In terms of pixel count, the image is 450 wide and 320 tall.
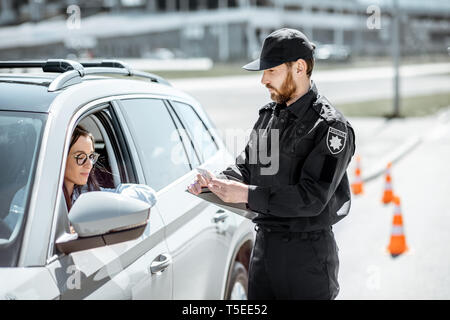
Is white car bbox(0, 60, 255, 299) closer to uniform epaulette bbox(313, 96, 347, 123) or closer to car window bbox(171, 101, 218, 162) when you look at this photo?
car window bbox(171, 101, 218, 162)

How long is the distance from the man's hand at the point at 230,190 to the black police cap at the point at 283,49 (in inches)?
20.3

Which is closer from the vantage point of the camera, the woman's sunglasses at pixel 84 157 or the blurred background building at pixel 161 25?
the woman's sunglasses at pixel 84 157

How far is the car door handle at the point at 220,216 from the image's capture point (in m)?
3.34

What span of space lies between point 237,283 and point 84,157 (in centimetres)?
153

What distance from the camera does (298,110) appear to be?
2670mm

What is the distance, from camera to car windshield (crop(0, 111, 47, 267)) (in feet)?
6.87

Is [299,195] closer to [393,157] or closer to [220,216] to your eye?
[220,216]

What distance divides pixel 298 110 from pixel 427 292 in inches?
126

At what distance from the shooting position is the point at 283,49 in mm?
2613

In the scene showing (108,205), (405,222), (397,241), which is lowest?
(405,222)

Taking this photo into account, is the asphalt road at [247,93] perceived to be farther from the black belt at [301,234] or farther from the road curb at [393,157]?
the black belt at [301,234]

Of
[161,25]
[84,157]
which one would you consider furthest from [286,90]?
[161,25]

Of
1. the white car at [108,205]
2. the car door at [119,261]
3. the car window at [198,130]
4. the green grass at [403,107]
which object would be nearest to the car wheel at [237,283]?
the white car at [108,205]

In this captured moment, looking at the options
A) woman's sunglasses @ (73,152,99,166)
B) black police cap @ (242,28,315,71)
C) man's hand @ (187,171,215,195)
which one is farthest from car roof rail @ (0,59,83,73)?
black police cap @ (242,28,315,71)
